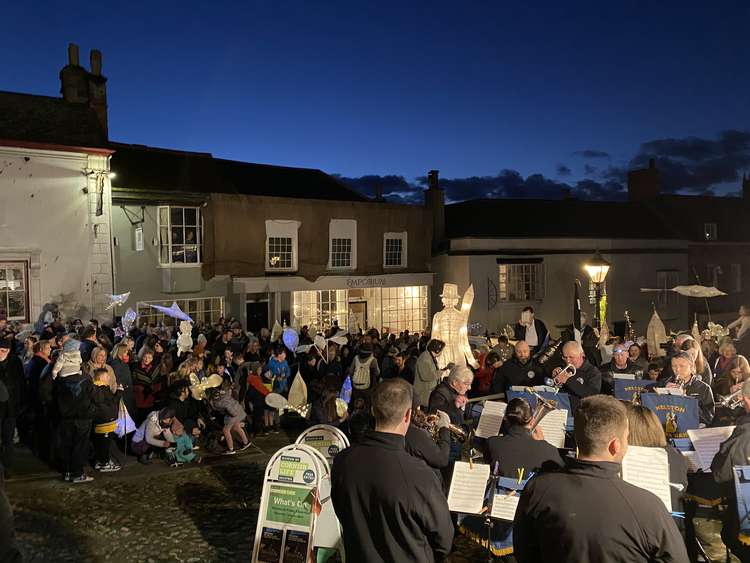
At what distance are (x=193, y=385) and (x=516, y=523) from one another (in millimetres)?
7047

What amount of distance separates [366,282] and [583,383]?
16919 millimetres

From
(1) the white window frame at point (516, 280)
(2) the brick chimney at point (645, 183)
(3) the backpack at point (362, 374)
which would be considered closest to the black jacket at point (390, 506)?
(3) the backpack at point (362, 374)

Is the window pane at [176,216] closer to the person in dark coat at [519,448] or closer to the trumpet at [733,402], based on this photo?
the person in dark coat at [519,448]

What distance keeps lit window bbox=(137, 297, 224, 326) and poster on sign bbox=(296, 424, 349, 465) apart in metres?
15.0

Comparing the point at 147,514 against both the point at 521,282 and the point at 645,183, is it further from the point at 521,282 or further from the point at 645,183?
the point at 645,183

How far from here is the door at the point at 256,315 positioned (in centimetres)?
2183

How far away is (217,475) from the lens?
827 cm

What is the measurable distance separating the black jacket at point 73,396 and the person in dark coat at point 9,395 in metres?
0.69

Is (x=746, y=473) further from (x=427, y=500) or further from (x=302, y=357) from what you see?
(x=302, y=357)

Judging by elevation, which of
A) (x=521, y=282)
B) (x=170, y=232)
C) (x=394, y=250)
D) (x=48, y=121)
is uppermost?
(x=48, y=121)

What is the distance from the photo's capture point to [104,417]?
8141 mm

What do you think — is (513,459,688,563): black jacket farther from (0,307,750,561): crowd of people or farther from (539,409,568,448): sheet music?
(539,409,568,448): sheet music

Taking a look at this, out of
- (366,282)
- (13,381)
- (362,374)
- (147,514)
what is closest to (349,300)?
(366,282)

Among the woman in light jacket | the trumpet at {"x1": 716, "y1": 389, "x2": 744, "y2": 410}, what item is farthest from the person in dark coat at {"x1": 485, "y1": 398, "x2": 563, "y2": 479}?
the woman in light jacket
